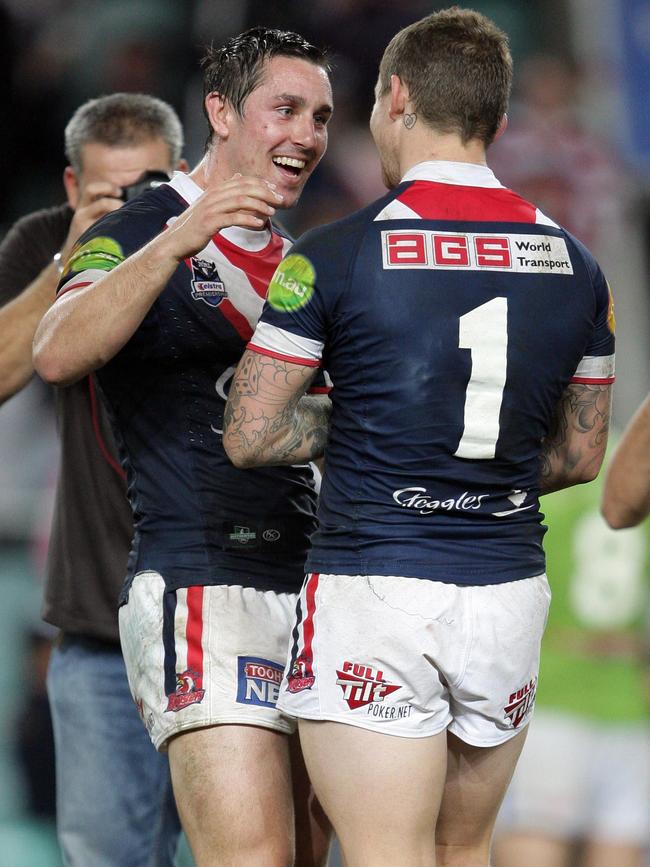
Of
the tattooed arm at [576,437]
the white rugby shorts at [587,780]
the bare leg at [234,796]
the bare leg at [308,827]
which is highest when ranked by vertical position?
the tattooed arm at [576,437]

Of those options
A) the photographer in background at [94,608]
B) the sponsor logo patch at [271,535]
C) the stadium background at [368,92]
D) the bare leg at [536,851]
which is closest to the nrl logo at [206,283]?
the sponsor logo patch at [271,535]

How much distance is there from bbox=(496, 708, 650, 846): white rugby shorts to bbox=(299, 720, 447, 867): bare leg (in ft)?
8.09

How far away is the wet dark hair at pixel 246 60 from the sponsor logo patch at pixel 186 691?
118cm

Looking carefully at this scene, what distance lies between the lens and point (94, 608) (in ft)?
10.5

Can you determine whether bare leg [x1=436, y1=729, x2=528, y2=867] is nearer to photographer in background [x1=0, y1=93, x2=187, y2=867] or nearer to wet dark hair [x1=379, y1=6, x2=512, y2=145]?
photographer in background [x1=0, y1=93, x2=187, y2=867]

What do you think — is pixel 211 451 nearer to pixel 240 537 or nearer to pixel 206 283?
pixel 240 537

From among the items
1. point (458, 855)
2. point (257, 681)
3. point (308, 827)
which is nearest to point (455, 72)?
point (257, 681)

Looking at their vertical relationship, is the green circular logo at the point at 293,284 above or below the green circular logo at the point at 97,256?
below

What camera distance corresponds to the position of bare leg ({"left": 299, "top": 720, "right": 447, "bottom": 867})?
214 centimetres

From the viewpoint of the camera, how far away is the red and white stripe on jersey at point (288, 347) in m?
2.21

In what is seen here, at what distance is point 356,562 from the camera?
2225mm

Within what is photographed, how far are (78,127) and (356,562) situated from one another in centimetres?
176

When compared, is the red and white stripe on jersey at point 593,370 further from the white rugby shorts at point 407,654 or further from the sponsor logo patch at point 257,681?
the sponsor logo patch at point 257,681

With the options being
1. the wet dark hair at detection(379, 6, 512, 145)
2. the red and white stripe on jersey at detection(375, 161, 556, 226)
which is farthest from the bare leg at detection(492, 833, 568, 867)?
the wet dark hair at detection(379, 6, 512, 145)
